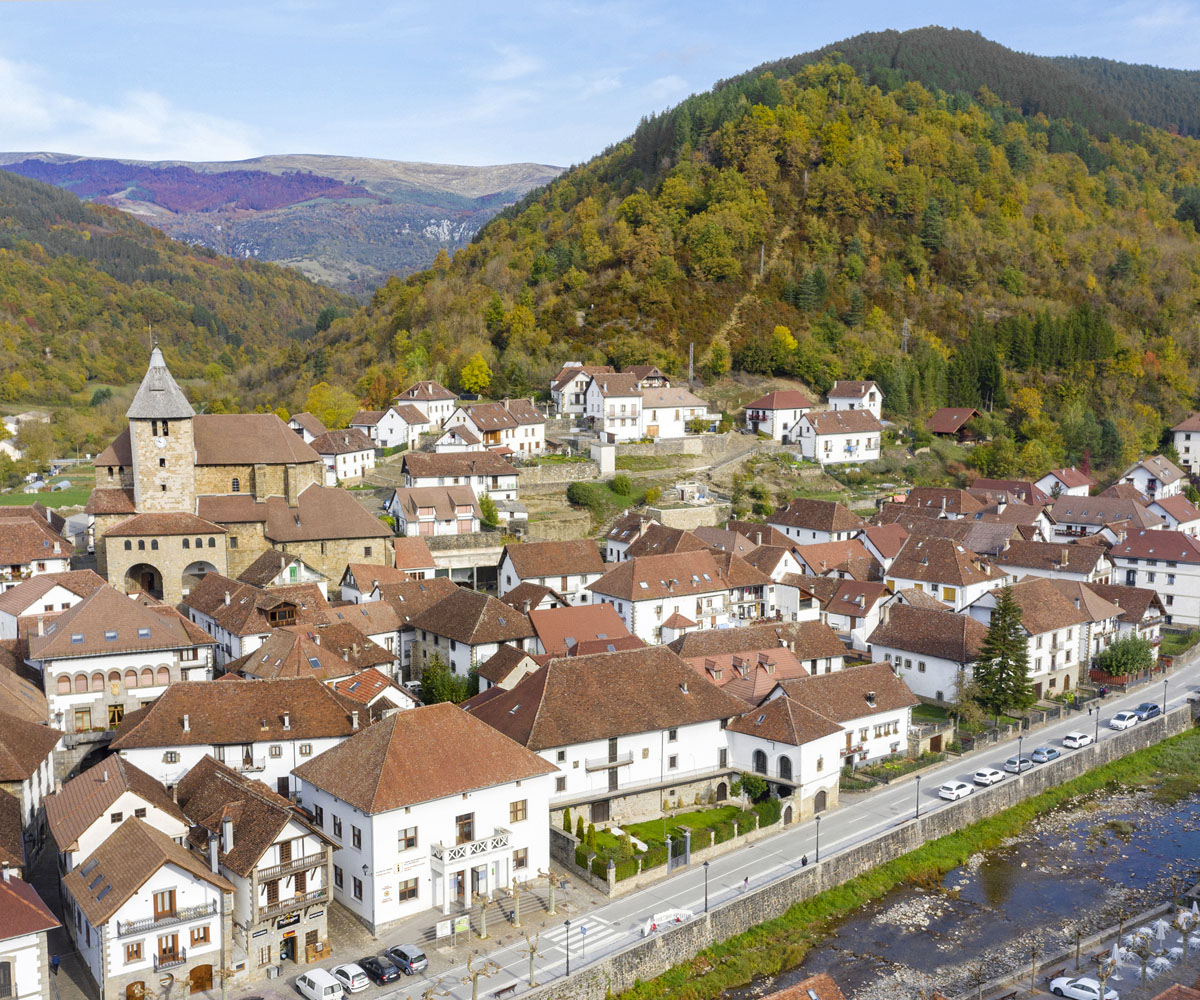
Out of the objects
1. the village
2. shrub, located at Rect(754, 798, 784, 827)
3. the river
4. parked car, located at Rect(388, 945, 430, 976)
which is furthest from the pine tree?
parked car, located at Rect(388, 945, 430, 976)

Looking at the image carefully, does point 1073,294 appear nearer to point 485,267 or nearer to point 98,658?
point 485,267

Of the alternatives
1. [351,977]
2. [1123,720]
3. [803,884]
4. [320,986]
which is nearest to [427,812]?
[351,977]

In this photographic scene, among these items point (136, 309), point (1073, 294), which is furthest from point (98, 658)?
point (136, 309)

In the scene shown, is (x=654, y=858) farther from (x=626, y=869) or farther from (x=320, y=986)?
(x=320, y=986)

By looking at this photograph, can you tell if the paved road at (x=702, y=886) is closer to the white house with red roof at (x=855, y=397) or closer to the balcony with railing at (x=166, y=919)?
the balcony with railing at (x=166, y=919)

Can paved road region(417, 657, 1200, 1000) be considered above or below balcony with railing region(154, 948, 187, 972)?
below

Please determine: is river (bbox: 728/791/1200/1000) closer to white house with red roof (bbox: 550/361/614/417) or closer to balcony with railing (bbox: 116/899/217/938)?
balcony with railing (bbox: 116/899/217/938)
